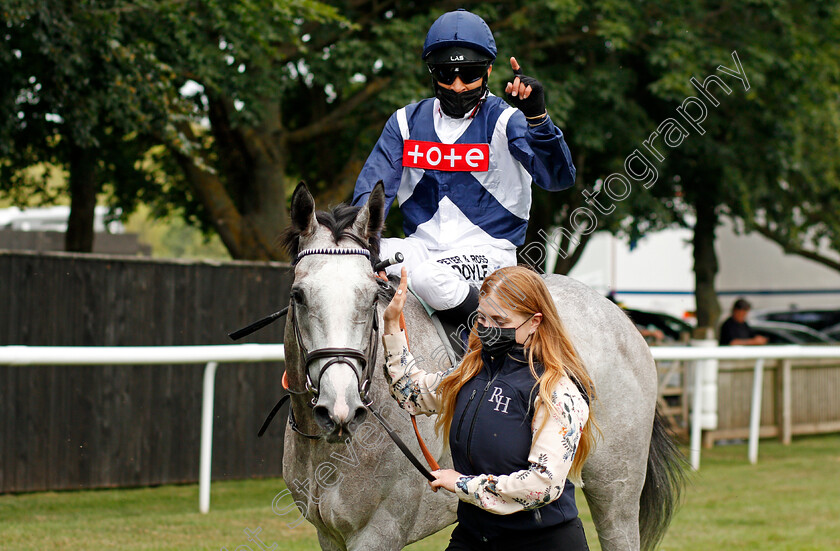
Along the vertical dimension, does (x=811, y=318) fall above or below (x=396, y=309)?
below

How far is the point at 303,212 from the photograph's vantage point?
10.9ft

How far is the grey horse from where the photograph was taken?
9.92ft

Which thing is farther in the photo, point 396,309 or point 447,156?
point 447,156

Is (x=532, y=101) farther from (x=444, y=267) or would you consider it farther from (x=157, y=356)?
(x=157, y=356)

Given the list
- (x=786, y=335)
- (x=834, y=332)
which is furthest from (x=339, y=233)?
(x=834, y=332)

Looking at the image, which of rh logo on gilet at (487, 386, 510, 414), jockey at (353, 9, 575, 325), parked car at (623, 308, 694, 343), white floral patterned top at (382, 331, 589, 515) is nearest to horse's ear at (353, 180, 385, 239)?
jockey at (353, 9, 575, 325)

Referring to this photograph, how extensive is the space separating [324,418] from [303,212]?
819mm

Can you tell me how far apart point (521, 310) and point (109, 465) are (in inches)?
228

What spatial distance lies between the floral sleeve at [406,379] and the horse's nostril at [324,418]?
0.44 m

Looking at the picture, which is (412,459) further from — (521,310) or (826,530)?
(826,530)

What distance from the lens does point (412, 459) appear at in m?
3.23

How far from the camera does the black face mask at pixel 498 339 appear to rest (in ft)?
9.46

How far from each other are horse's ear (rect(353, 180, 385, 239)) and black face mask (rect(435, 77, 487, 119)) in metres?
0.68

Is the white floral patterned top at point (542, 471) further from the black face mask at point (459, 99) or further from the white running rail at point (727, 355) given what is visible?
the white running rail at point (727, 355)
